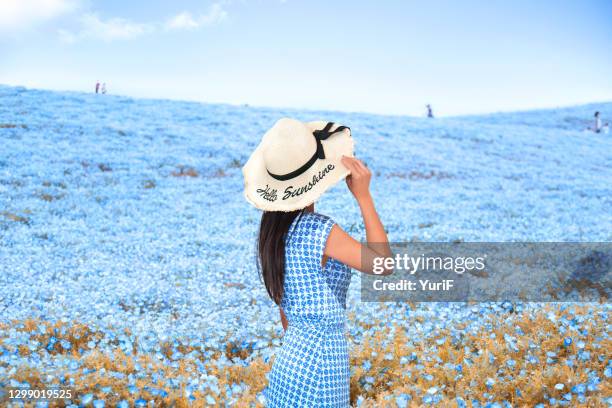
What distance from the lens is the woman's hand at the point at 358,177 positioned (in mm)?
3551

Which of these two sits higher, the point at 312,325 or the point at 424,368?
the point at 312,325

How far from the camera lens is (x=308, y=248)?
3.67 metres

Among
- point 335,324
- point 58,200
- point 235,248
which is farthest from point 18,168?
point 335,324

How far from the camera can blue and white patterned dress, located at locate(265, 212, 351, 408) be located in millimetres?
3695

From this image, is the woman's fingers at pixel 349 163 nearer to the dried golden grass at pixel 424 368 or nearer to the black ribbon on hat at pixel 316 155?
the black ribbon on hat at pixel 316 155

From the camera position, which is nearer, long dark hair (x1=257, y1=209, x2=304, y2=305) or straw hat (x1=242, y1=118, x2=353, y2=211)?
straw hat (x1=242, y1=118, x2=353, y2=211)

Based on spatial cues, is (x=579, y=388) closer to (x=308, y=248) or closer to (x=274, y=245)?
(x=308, y=248)

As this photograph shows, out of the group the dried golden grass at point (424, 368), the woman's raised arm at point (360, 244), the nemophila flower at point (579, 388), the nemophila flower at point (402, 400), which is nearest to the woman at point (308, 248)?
the woman's raised arm at point (360, 244)

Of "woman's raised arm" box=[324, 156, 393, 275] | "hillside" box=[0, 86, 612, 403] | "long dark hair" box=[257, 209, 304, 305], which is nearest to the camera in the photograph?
"woman's raised arm" box=[324, 156, 393, 275]

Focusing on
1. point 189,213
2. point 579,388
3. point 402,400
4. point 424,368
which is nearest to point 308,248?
point 402,400

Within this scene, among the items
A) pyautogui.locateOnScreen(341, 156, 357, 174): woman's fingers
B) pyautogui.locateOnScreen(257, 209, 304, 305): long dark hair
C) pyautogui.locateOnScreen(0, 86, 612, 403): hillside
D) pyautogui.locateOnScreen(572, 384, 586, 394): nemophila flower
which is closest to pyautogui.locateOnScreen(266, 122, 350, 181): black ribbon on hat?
pyautogui.locateOnScreen(341, 156, 357, 174): woman's fingers

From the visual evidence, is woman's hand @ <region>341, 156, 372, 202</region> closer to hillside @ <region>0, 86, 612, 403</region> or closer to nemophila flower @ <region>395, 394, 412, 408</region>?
nemophila flower @ <region>395, 394, 412, 408</region>

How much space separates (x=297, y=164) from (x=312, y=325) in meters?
1.08

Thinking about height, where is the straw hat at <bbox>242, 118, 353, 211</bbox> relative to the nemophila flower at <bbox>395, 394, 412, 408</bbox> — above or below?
above
